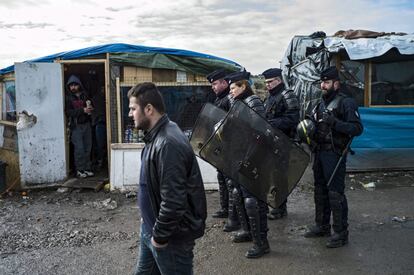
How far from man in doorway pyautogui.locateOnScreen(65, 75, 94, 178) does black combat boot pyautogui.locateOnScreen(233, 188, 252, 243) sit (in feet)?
13.7

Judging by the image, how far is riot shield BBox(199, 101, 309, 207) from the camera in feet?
13.0

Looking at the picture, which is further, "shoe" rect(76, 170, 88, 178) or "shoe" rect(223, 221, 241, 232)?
"shoe" rect(76, 170, 88, 178)

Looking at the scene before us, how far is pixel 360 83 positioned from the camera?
8.77 metres

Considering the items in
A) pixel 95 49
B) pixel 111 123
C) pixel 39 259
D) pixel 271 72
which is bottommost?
pixel 39 259

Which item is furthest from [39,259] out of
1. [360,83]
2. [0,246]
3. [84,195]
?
[360,83]

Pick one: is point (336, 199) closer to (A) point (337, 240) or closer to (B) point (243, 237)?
(A) point (337, 240)

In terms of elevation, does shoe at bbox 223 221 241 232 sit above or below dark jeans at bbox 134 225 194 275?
below

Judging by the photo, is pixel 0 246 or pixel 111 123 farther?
pixel 111 123

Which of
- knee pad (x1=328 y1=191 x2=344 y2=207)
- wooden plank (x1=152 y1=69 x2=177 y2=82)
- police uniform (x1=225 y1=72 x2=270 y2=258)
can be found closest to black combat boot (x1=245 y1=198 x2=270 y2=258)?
police uniform (x1=225 y1=72 x2=270 y2=258)

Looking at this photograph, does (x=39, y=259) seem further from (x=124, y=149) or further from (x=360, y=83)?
(x=360, y=83)

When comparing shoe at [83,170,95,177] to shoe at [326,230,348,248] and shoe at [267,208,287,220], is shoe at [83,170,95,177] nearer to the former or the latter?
shoe at [267,208,287,220]

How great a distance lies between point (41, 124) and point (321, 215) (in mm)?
5235

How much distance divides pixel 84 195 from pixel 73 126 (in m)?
1.50

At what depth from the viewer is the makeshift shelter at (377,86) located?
8227mm
